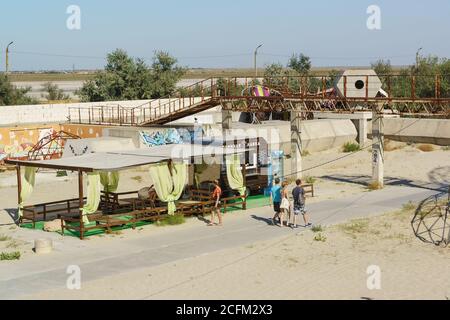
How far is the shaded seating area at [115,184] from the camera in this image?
2177cm

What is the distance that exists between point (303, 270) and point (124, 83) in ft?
187

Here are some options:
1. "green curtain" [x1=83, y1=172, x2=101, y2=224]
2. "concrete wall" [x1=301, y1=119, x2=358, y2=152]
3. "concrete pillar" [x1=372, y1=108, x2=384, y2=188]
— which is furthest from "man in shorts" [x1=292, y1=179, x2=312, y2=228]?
"concrete wall" [x1=301, y1=119, x2=358, y2=152]

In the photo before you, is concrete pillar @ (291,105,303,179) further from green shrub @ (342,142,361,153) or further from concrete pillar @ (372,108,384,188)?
green shrub @ (342,142,361,153)

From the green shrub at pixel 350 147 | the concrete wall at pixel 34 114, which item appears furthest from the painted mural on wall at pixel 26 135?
the green shrub at pixel 350 147

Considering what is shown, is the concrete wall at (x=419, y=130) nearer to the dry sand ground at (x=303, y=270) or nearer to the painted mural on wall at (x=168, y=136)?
the painted mural on wall at (x=168, y=136)

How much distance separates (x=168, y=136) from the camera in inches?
1626

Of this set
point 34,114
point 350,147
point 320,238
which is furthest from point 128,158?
point 34,114

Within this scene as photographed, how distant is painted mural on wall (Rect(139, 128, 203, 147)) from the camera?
40094 mm

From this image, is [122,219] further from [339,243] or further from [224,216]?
[339,243]

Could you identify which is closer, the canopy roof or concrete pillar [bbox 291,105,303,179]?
the canopy roof

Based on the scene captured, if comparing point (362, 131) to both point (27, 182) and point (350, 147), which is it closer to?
point (350, 147)

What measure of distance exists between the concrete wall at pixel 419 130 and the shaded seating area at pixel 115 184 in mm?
22196

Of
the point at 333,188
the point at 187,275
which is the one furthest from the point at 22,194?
the point at 333,188

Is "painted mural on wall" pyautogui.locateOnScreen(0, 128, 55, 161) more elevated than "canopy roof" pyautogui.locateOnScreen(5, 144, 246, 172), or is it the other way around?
"canopy roof" pyautogui.locateOnScreen(5, 144, 246, 172)
